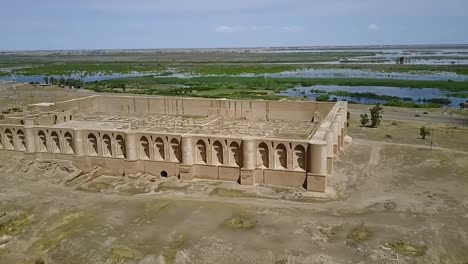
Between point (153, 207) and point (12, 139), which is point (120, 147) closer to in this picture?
point (153, 207)

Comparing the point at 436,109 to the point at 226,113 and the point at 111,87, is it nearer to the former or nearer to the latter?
the point at 226,113

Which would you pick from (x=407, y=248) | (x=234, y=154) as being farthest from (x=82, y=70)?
(x=407, y=248)

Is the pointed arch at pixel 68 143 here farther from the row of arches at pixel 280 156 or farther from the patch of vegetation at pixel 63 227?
the row of arches at pixel 280 156

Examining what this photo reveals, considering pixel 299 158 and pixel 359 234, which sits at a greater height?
pixel 299 158

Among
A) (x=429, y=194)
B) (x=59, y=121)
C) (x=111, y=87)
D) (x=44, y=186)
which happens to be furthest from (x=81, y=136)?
(x=111, y=87)

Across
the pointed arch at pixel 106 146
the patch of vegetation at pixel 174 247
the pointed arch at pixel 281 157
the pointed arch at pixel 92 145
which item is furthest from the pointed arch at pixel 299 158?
the pointed arch at pixel 92 145

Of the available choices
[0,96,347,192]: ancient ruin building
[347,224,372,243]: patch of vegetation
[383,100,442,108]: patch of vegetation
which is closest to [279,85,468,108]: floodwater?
[383,100,442,108]: patch of vegetation
